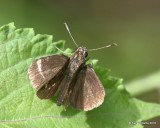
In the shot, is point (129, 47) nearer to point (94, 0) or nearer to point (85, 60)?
point (94, 0)

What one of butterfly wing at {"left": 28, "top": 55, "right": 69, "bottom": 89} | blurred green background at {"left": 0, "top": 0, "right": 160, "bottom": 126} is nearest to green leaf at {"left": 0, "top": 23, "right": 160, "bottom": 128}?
butterfly wing at {"left": 28, "top": 55, "right": 69, "bottom": 89}

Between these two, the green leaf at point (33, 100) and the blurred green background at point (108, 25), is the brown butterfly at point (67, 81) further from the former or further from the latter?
the blurred green background at point (108, 25)

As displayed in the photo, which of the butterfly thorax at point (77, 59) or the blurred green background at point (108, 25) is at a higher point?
the butterfly thorax at point (77, 59)

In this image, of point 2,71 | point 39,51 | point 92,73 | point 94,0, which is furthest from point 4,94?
point 94,0

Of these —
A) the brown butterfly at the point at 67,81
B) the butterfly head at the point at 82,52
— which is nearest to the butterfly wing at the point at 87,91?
the brown butterfly at the point at 67,81

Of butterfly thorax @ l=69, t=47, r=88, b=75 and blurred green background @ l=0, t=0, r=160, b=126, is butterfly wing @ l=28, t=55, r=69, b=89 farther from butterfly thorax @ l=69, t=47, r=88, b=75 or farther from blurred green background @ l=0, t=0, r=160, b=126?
blurred green background @ l=0, t=0, r=160, b=126

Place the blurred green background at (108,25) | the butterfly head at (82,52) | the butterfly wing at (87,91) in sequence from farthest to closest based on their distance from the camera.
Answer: the blurred green background at (108,25) < the butterfly head at (82,52) < the butterfly wing at (87,91)
